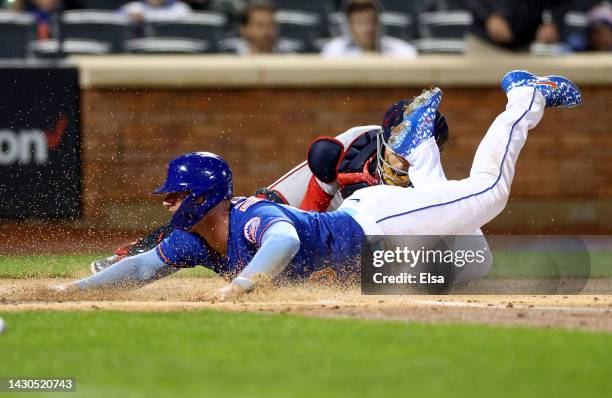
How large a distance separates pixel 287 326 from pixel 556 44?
29.0ft

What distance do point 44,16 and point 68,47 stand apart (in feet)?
1.38

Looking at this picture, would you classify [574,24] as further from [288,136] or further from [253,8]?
[253,8]

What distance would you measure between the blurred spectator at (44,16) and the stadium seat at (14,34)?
0.08m

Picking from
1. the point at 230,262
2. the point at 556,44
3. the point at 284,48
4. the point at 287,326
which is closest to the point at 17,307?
the point at 230,262

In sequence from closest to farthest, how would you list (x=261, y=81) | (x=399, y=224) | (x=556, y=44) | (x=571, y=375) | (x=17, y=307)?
(x=571, y=375)
(x=17, y=307)
(x=399, y=224)
(x=261, y=81)
(x=556, y=44)

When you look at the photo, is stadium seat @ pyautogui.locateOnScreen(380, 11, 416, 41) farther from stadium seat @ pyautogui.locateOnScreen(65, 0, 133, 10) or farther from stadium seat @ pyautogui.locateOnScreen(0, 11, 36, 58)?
stadium seat @ pyautogui.locateOnScreen(0, 11, 36, 58)

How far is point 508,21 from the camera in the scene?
1231cm

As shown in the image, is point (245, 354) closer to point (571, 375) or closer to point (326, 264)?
point (571, 375)

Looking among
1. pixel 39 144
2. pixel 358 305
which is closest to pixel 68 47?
pixel 39 144

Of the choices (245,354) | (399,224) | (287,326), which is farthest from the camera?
(399,224)

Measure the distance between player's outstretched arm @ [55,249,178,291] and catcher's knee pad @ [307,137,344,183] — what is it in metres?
1.30

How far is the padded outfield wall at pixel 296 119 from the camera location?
40.0 feet

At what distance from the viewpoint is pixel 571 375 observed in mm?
4359

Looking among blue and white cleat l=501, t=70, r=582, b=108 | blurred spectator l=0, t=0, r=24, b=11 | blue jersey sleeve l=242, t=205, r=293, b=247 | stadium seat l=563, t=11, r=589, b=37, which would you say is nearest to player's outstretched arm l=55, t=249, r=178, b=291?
blue jersey sleeve l=242, t=205, r=293, b=247
